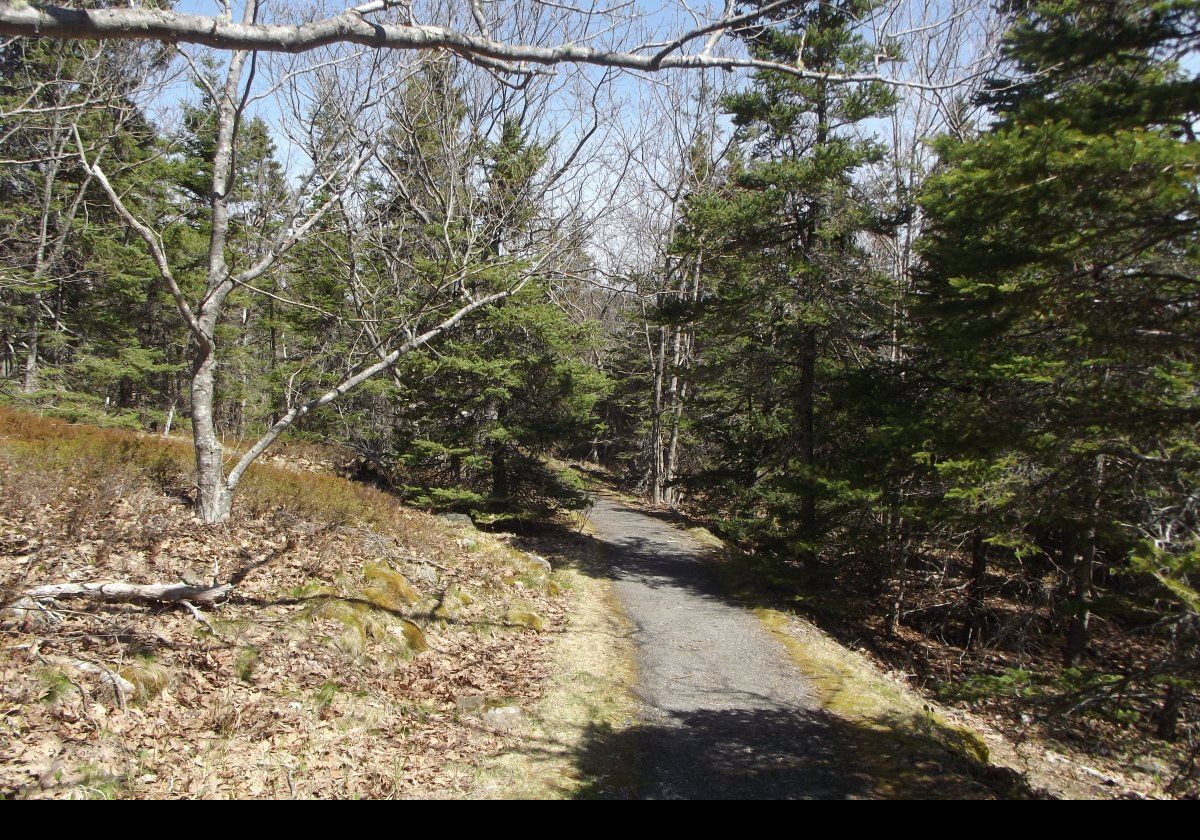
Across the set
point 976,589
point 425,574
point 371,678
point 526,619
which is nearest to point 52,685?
point 371,678

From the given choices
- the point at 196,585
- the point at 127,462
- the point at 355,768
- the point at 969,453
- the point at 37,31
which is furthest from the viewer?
the point at 127,462

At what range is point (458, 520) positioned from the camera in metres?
12.9

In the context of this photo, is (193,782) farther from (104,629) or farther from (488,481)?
(488,481)

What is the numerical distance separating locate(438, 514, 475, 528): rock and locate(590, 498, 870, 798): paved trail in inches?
130

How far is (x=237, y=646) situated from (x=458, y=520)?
23.6 feet

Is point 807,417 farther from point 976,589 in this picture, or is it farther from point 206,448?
point 206,448

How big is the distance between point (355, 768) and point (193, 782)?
1138 millimetres

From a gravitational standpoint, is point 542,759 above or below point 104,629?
below

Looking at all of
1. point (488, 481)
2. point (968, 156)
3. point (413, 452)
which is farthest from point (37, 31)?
point (488, 481)

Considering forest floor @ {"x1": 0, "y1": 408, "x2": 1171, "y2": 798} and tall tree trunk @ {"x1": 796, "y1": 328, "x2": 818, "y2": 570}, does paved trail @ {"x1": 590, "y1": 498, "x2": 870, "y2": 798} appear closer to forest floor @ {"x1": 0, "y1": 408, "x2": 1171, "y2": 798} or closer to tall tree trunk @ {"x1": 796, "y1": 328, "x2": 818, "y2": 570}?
forest floor @ {"x1": 0, "y1": 408, "x2": 1171, "y2": 798}

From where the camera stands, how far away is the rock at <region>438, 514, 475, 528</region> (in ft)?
42.0

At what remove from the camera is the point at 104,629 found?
513 cm

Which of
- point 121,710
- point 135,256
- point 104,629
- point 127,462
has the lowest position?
point 121,710

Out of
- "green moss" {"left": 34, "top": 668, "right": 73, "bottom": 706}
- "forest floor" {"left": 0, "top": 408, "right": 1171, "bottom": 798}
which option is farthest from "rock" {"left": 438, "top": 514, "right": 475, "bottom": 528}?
"green moss" {"left": 34, "top": 668, "right": 73, "bottom": 706}
